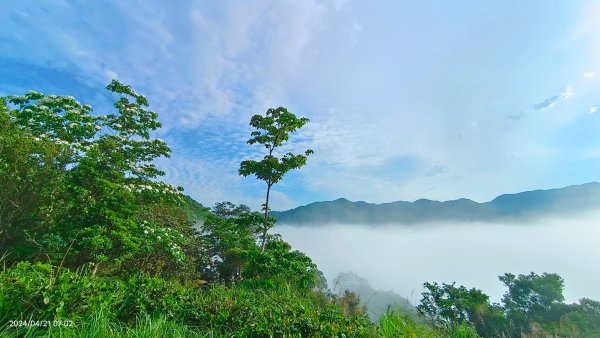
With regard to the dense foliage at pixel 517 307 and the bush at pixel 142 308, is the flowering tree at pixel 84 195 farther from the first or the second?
the dense foliage at pixel 517 307

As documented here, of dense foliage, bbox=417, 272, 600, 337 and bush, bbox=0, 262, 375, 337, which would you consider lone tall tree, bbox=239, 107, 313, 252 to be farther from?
dense foliage, bbox=417, 272, 600, 337

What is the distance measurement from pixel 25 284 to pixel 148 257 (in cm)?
1141

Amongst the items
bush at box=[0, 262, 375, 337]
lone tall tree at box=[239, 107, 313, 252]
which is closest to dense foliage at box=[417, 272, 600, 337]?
lone tall tree at box=[239, 107, 313, 252]

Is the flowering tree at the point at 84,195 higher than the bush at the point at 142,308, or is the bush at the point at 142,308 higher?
the flowering tree at the point at 84,195

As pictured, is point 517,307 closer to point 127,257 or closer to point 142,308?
point 127,257

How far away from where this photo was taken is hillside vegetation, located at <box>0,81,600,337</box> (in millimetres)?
3371

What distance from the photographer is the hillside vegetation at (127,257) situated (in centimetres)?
337

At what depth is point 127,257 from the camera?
376 inches

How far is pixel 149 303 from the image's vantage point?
396 centimetres

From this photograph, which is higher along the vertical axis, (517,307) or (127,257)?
(127,257)

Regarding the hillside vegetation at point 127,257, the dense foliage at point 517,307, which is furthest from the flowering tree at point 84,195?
the dense foliage at point 517,307

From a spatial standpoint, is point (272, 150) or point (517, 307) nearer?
point (272, 150)

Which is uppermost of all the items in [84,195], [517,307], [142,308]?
[84,195]

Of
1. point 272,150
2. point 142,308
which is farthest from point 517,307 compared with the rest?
point 142,308
